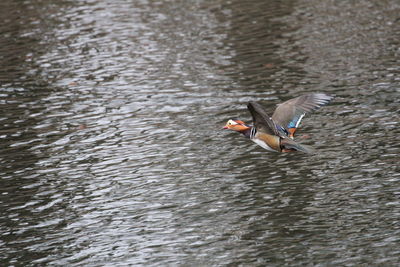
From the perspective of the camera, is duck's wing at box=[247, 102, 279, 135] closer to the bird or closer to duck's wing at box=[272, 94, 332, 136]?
Result: the bird

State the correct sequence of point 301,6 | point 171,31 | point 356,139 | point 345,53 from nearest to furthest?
point 356,139, point 345,53, point 171,31, point 301,6

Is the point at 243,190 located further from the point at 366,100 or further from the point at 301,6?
the point at 301,6

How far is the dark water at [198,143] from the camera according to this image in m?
8.47

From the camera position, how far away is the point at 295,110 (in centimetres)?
993

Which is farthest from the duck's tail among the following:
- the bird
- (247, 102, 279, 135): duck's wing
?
(247, 102, 279, 135): duck's wing

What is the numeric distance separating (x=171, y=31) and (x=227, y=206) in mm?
10212

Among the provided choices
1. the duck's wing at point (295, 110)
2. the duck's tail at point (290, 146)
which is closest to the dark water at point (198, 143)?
the duck's tail at point (290, 146)

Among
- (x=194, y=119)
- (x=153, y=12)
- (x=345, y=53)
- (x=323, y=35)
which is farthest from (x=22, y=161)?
(x=153, y=12)

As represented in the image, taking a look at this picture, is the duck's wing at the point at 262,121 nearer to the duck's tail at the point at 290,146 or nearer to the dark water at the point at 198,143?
the duck's tail at the point at 290,146

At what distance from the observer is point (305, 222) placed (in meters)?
8.70

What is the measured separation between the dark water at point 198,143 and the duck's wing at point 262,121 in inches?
30.1

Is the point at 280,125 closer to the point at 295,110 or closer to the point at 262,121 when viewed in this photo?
the point at 295,110

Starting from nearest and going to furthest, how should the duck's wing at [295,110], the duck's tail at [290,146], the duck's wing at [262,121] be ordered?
the duck's wing at [262,121]
the duck's tail at [290,146]
the duck's wing at [295,110]

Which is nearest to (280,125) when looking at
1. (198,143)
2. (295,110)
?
(295,110)
